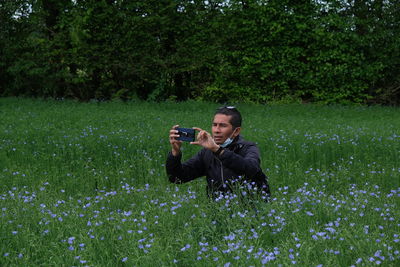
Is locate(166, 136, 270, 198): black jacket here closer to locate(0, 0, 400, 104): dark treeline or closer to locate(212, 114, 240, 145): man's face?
locate(212, 114, 240, 145): man's face

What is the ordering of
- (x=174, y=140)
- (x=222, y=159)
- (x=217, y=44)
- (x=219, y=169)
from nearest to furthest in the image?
(x=222, y=159) → (x=174, y=140) → (x=219, y=169) → (x=217, y=44)

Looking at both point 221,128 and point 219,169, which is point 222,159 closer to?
point 221,128

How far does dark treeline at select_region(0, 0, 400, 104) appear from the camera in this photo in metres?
18.2

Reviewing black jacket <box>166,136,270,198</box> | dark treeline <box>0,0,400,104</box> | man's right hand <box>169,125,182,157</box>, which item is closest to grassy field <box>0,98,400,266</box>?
black jacket <box>166,136,270,198</box>

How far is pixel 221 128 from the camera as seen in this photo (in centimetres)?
429

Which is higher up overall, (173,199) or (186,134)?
(186,134)

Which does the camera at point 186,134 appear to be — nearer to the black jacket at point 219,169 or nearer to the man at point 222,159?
the man at point 222,159

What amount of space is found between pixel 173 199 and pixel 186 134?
79 cm

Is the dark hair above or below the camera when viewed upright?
above

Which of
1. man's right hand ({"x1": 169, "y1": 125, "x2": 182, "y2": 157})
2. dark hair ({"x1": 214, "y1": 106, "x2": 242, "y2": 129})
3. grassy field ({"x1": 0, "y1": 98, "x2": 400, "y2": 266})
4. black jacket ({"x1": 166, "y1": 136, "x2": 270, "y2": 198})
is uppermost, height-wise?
dark hair ({"x1": 214, "y1": 106, "x2": 242, "y2": 129})

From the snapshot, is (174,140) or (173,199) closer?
(174,140)

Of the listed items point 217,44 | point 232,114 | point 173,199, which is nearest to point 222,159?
point 232,114

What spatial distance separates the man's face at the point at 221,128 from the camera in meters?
4.27

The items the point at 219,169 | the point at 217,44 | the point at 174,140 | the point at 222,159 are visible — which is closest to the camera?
the point at 222,159
